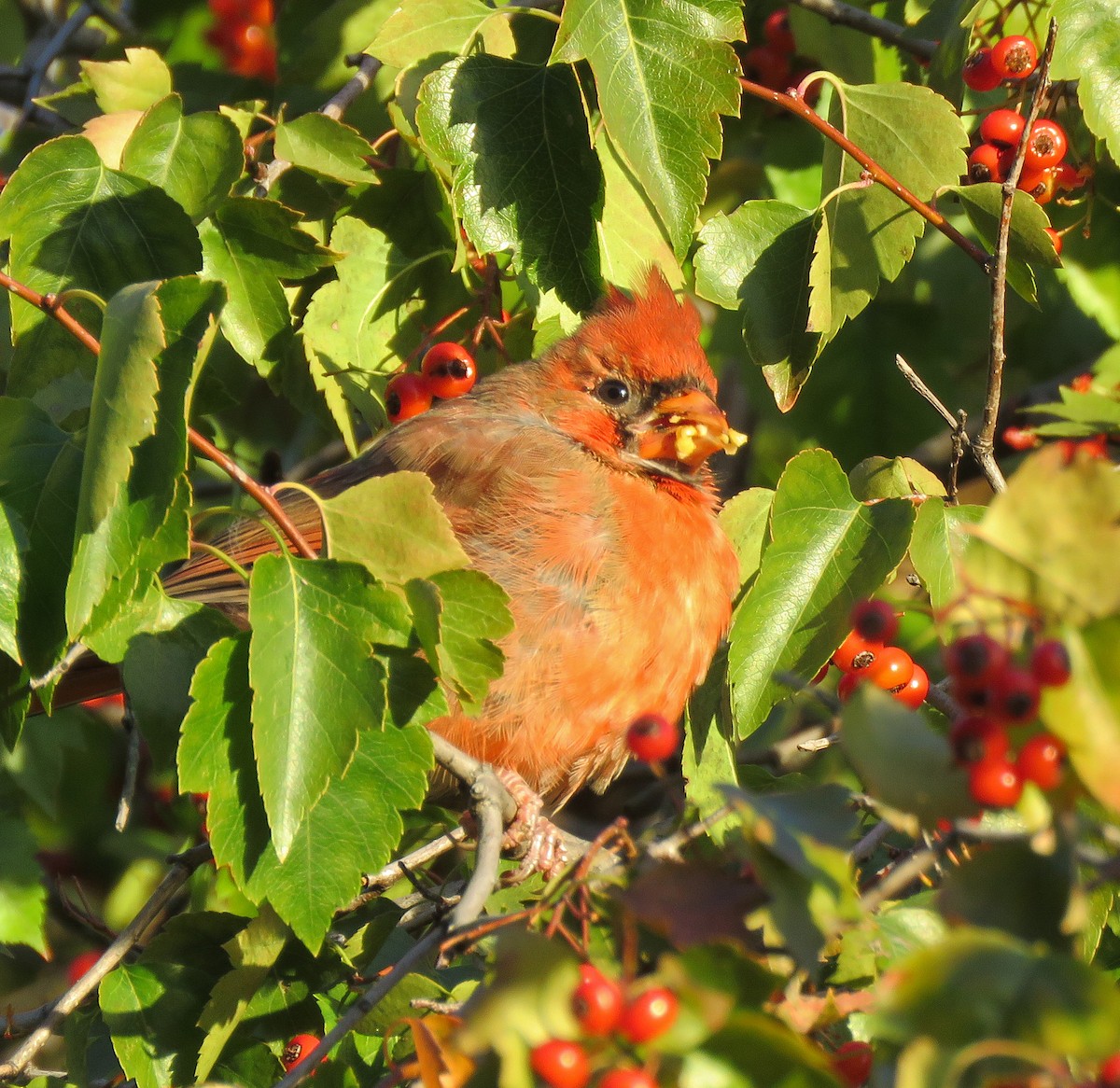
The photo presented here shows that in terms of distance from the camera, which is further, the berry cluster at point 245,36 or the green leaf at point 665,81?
the berry cluster at point 245,36

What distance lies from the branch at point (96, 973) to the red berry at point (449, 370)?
1.16 metres

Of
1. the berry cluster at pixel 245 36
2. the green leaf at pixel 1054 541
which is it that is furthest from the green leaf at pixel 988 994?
the berry cluster at pixel 245 36

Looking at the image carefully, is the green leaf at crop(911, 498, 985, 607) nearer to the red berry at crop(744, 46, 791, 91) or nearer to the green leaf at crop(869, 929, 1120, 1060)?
the green leaf at crop(869, 929, 1120, 1060)

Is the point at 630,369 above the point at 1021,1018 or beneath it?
beneath

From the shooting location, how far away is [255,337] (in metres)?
3.15

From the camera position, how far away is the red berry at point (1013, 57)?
10.4 feet

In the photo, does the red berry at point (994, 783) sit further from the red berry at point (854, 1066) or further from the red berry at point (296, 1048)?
the red berry at point (296, 1048)

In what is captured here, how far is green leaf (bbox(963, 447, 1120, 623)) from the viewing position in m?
1.44

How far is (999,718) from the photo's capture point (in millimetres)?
1430

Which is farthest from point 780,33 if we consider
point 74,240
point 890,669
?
point 74,240

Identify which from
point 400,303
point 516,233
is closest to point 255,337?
point 400,303

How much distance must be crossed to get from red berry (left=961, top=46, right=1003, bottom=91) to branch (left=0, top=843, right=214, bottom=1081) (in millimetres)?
2381

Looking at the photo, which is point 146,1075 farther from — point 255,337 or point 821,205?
point 821,205

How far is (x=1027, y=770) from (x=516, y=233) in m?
1.83
